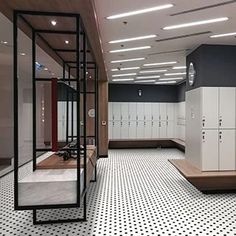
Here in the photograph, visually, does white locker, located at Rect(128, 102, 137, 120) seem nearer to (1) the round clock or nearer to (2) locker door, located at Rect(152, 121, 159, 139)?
(2) locker door, located at Rect(152, 121, 159, 139)

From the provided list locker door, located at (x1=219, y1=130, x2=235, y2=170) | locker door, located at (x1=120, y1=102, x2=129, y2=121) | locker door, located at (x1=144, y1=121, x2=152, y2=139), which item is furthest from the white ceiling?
locker door, located at (x1=144, y1=121, x2=152, y2=139)

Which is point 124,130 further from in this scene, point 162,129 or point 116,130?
point 162,129

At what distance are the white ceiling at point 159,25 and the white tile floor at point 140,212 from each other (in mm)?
3077

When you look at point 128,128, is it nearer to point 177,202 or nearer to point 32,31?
point 177,202

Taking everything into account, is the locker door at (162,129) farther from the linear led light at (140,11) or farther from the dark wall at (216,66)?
the linear led light at (140,11)

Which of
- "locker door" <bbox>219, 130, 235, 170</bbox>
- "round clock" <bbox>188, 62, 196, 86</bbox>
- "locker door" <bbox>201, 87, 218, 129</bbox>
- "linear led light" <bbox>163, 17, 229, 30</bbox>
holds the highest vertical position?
"linear led light" <bbox>163, 17, 229, 30</bbox>

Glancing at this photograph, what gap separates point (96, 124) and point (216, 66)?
3127 mm

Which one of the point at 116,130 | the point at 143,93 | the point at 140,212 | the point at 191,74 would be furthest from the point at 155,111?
the point at 140,212

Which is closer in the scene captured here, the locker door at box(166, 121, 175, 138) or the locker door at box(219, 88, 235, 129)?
the locker door at box(219, 88, 235, 129)

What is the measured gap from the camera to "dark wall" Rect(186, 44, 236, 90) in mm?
5656

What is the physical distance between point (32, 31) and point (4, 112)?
4.17 m

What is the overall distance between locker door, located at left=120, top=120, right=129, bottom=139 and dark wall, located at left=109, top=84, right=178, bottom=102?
1.21 m

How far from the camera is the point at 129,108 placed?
12.9 meters

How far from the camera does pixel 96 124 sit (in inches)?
249
